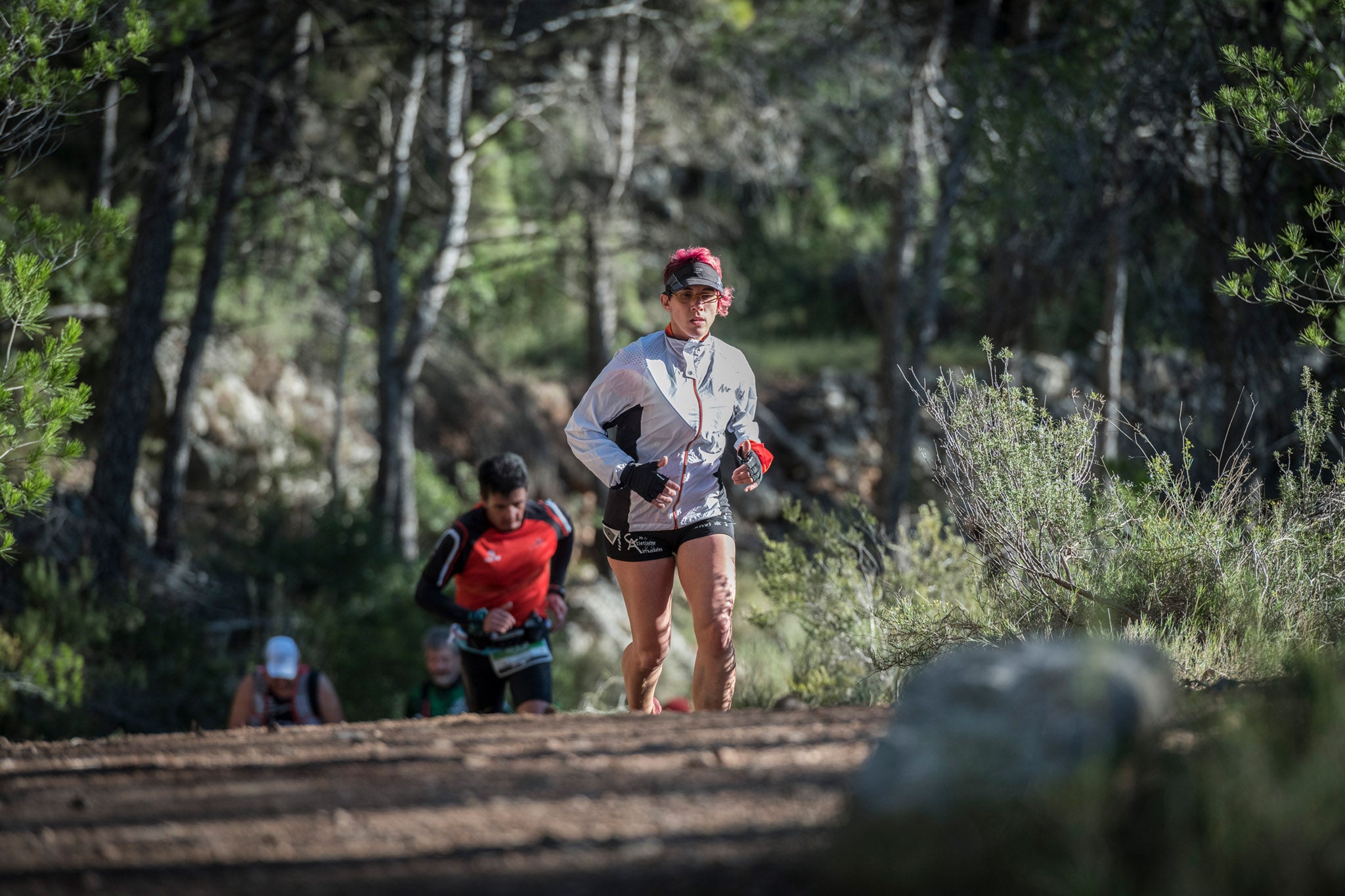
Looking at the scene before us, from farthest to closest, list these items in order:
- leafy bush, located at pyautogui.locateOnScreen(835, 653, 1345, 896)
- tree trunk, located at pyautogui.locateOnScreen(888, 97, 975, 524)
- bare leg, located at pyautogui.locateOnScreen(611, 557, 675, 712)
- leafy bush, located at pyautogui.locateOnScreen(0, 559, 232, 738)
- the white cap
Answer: tree trunk, located at pyautogui.locateOnScreen(888, 97, 975, 524), leafy bush, located at pyautogui.locateOnScreen(0, 559, 232, 738), the white cap, bare leg, located at pyautogui.locateOnScreen(611, 557, 675, 712), leafy bush, located at pyautogui.locateOnScreen(835, 653, 1345, 896)

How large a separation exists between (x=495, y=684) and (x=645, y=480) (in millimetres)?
1844

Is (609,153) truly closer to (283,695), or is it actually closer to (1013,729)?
(283,695)

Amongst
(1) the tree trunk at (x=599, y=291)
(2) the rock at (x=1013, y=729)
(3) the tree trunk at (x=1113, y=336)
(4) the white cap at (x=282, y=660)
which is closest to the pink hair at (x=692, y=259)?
(2) the rock at (x=1013, y=729)

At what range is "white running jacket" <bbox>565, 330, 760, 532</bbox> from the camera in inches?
187

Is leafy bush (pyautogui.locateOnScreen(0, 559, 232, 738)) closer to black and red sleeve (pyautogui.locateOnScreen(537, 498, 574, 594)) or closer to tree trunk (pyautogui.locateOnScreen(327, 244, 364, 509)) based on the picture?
black and red sleeve (pyautogui.locateOnScreen(537, 498, 574, 594))

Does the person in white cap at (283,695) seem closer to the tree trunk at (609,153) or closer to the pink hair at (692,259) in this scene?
the pink hair at (692,259)

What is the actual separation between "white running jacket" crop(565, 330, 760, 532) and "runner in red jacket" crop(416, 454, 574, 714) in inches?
35.8

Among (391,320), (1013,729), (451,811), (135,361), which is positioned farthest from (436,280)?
(1013,729)

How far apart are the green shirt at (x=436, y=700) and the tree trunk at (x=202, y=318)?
19.8 ft

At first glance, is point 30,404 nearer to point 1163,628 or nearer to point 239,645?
point 1163,628

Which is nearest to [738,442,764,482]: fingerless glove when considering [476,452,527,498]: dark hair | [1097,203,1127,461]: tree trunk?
[476,452,527,498]: dark hair

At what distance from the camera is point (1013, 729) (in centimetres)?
234

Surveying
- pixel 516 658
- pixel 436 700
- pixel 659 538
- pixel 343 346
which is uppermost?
pixel 343 346

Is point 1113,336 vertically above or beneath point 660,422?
above
